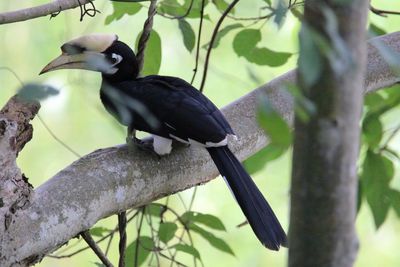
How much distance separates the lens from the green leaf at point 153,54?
2.14m

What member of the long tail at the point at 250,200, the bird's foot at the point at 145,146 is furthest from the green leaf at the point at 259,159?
the bird's foot at the point at 145,146

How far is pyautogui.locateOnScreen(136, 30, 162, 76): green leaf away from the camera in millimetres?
2145

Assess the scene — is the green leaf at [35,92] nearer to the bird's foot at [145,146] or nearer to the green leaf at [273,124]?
the green leaf at [273,124]

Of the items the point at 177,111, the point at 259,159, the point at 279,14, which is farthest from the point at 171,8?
the point at 279,14

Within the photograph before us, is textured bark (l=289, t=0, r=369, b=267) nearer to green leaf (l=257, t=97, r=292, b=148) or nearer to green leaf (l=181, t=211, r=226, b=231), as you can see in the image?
green leaf (l=257, t=97, r=292, b=148)

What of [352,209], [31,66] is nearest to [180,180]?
[352,209]

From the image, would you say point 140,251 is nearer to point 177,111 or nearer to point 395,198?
point 177,111

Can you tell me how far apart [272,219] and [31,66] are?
2.09 metres

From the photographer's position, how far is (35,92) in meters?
0.94

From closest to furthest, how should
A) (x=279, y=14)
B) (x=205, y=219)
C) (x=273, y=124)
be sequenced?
(x=273, y=124)
(x=279, y=14)
(x=205, y=219)

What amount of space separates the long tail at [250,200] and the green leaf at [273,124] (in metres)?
0.98

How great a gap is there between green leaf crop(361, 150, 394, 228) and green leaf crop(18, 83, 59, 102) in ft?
2.88

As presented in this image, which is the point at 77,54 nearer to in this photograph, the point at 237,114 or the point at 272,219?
the point at 237,114

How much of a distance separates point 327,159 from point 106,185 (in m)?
0.86
